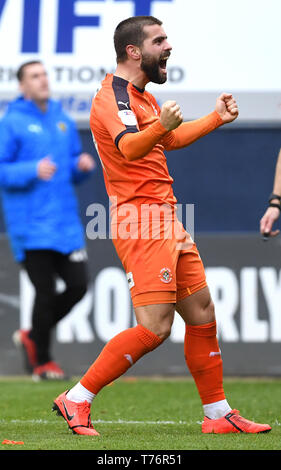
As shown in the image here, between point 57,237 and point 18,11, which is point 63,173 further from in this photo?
point 18,11

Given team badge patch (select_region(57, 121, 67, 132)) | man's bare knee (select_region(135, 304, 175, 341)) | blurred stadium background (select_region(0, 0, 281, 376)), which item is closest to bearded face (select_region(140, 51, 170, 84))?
man's bare knee (select_region(135, 304, 175, 341))

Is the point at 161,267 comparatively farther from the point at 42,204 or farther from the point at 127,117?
the point at 42,204

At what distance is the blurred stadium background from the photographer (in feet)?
30.4

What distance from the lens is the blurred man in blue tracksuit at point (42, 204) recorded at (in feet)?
28.5

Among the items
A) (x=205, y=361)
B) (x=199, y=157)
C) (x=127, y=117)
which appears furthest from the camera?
(x=199, y=157)

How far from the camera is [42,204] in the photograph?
8.90 meters

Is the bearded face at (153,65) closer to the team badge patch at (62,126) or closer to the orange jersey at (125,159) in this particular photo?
the orange jersey at (125,159)

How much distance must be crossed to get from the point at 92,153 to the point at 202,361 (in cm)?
478

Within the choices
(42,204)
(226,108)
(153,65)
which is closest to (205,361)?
(226,108)

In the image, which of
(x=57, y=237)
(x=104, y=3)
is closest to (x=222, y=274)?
(x=57, y=237)

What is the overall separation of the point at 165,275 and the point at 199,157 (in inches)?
190

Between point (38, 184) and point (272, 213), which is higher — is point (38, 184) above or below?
below

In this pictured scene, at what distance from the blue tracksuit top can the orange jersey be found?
3.29 m

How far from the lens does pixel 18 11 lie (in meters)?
10.4
